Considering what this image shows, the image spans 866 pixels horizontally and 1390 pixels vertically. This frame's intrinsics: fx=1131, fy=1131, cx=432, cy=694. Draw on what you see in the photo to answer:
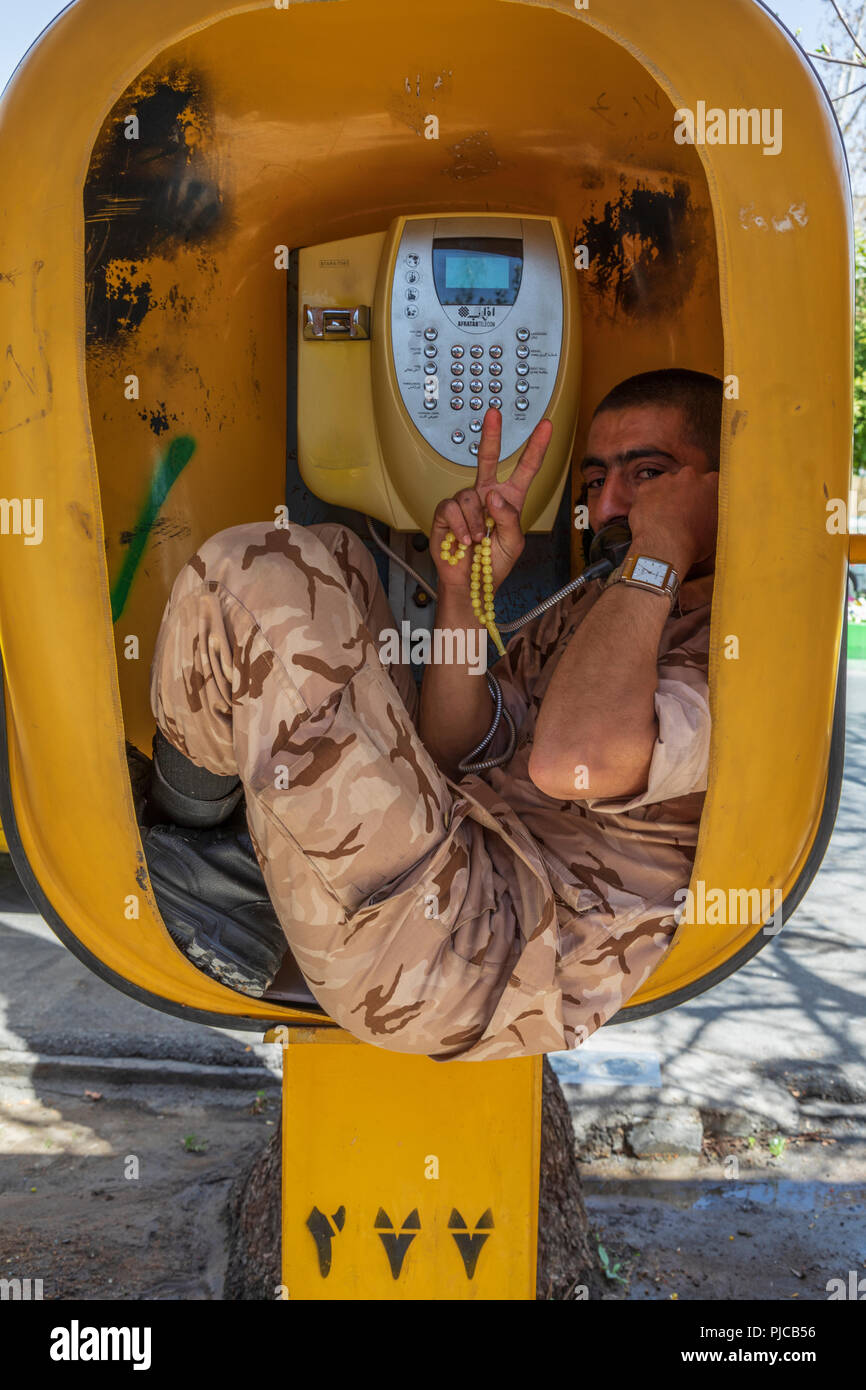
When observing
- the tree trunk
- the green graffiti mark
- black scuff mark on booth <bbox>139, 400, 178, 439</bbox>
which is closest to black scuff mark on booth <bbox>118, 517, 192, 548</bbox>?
the green graffiti mark

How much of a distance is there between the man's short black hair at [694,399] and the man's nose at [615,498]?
0.09 m

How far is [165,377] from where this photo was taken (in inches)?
62.8

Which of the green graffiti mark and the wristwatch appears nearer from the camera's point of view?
the wristwatch

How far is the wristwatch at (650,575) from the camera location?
1.13 metres

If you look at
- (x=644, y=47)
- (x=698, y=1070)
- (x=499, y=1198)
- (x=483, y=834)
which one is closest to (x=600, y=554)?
(x=483, y=834)

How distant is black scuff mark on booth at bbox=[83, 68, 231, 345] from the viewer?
1443mm

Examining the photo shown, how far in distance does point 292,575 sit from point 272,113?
83 centimetres

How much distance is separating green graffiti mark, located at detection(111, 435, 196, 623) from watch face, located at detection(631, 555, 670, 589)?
2.54 ft

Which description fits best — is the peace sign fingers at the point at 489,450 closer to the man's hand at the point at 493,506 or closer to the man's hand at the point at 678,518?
the man's hand at the point at 493,506

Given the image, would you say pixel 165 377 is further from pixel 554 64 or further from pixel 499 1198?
pixel 499 1198

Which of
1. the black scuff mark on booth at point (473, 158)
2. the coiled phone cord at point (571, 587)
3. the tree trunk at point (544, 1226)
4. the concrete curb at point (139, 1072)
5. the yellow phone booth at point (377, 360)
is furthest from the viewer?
the concrete curb at point (139, 1072)

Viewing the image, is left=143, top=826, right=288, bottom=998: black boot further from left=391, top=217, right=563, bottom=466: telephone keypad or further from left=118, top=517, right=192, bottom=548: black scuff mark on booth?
left=391, top=217, right=563, bottom=466: telephone keypad

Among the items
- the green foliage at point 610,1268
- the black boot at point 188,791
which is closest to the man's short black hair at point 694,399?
the black boot at point 188,791

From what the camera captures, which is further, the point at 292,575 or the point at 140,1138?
the point at 140,1138
